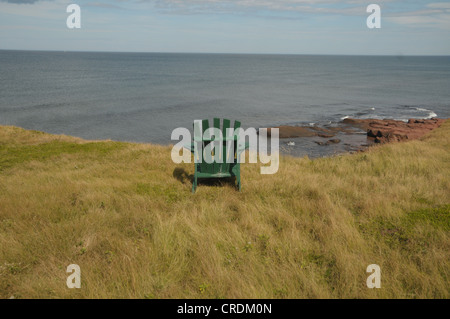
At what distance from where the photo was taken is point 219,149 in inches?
232

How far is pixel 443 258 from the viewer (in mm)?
3395

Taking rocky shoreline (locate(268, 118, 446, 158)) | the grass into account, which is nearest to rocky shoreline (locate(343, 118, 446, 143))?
rocky shoreline (locate(268, 118, 446, 158))


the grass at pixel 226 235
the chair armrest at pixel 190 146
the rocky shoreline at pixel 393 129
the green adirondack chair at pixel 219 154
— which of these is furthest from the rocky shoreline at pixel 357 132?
the chair armrest at pixel 190 146

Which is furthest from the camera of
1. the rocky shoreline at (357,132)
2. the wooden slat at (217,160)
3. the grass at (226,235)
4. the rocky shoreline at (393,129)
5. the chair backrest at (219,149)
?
the rocky shoreline at (393,129)

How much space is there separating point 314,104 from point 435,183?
33773 mm

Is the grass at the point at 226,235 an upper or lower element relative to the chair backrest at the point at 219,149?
lower

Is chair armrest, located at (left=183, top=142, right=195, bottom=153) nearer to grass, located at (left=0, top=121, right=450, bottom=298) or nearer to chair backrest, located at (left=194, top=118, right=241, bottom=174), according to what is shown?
chair backrest, located at (left=194, top=118, right=241, bottom=174)

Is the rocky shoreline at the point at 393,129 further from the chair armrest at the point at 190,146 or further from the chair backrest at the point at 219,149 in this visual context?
the chair armrest at the point at 190,146

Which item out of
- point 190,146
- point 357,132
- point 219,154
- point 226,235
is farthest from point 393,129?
point 226,235

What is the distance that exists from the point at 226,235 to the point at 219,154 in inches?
88.4

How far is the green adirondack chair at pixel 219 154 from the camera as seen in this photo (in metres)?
5.77

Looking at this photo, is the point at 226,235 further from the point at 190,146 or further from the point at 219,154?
the point at 190,146

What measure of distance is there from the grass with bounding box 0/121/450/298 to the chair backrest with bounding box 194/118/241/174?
388 millimetres

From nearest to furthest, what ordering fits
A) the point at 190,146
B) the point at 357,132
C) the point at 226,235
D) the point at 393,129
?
the point at 226,235 → the point at 190,146 → the point at 393,129 → the point at 357,132
